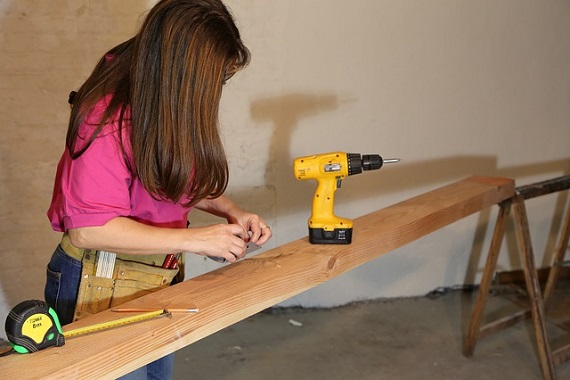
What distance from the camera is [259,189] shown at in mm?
3582

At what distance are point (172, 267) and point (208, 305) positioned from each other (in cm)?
23

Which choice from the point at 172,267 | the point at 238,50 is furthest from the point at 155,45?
the point at 172,267

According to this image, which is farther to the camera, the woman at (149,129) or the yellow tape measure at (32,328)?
the woman at (149,129)

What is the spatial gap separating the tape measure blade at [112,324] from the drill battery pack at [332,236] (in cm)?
69

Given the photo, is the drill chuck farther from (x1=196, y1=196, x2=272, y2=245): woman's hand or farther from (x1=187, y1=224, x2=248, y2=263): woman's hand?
(x1=187, y1=224, x2=248, y2=263): woman's hand

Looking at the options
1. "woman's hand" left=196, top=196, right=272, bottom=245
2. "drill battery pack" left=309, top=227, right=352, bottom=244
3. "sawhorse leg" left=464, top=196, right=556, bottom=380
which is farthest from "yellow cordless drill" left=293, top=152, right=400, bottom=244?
"sawhorse leg" left=464, top=196, right=556, bottom=380

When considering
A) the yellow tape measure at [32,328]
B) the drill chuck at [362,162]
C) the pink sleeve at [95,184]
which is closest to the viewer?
the yellow tape measure at [32,328]

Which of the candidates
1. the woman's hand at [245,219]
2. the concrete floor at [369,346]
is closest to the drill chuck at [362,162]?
the woman's hand at [245,219]

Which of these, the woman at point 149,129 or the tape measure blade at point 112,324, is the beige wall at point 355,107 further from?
the tape measure blade at point 112,324

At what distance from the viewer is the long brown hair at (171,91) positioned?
1.56 meters

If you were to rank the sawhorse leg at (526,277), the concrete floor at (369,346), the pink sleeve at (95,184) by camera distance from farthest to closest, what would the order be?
Answer: 1. the concrete floor at (369,346)
2. the sawhorse leg at (526,277)
3. the pink sleeve at (95,184)

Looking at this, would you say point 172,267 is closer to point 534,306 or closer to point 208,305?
point 208,305

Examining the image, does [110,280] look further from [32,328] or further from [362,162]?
[362,162]

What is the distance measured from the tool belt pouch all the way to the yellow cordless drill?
594 millimetres
